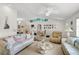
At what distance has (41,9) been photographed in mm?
1993

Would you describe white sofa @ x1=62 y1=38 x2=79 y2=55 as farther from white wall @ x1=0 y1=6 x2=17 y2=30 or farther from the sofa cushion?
white wall @ x1=0 y1=6 x2=17 y2=30

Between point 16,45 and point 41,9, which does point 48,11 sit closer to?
point 41,9

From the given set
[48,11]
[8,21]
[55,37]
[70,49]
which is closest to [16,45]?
[8,21]

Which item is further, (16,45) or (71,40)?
(71,40)

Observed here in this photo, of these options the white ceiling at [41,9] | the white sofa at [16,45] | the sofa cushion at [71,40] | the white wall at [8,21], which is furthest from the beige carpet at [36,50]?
the white ceiling at [41,9]

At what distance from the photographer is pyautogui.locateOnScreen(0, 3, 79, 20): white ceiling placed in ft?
6.49

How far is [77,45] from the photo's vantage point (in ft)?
6.44

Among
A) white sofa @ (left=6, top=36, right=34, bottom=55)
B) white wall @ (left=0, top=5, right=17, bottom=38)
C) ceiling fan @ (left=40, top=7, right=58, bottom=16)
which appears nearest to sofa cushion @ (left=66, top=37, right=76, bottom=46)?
ceiling fan @ (left=40, top=7, right=58, bottom=16)

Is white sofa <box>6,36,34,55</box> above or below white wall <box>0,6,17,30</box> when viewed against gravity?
below

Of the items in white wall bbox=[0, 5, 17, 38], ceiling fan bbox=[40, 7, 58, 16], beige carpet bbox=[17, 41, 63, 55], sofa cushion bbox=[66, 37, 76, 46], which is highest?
ceiling fan bbox=[40, 7, 58, 16]

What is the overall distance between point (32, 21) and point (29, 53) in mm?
697

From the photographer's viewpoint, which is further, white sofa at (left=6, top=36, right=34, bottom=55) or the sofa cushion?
the sofa cushion
